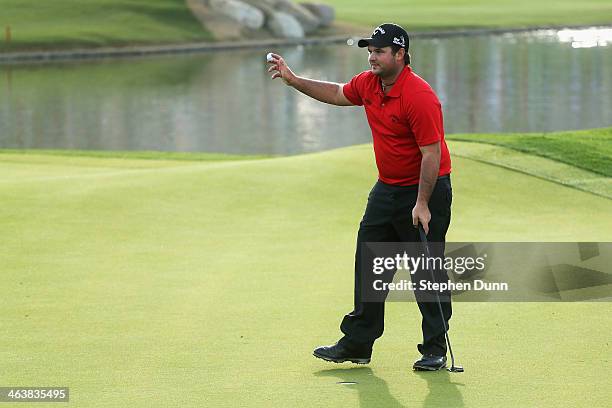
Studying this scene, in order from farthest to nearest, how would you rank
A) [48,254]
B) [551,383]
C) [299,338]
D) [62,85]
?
[62,85] → [48,254] → [299,338] → [551,383]

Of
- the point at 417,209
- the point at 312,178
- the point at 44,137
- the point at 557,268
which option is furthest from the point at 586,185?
the point at 44,137

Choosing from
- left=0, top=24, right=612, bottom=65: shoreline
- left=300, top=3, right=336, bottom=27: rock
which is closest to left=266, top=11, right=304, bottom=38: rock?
left=0, top=24, right=612, bottom=65: shoreline

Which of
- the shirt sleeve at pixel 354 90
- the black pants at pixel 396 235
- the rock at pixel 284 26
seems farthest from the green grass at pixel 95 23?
the black pants at pixel 396 235

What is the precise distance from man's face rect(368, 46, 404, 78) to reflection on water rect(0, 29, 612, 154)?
2053 centimetres

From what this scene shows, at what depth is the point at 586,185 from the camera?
1273 centimetres

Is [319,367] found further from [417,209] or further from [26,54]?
[26,54]

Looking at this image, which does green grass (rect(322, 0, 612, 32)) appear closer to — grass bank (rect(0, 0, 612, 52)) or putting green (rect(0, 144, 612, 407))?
grass bank (rect(0, 0, 612, 52))

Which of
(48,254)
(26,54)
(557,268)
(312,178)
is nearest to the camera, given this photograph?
(557,268)

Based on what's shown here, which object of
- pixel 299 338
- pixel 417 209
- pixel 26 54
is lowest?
pixel 299 338

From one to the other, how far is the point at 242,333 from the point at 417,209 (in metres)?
1.38

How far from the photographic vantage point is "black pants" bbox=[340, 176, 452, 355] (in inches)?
254

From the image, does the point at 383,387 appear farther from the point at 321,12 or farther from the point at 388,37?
the point at 321,12

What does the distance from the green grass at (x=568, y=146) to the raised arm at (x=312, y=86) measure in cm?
755

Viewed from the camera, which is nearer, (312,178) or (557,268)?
(557,268)
